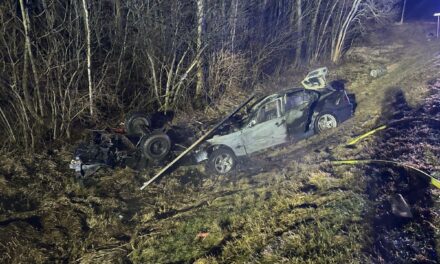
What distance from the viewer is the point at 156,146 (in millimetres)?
10617

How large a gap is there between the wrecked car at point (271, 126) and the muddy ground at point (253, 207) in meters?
0.41

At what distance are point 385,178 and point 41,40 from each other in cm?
1097

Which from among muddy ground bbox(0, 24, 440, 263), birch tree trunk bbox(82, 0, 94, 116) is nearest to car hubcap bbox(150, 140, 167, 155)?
muddy ground bbox(0, 24, 440, 263)

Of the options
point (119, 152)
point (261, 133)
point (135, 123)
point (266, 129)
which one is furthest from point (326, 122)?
point (119, 152)

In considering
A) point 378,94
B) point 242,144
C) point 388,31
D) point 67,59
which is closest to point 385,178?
point 242,144

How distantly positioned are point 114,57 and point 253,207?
872 cm

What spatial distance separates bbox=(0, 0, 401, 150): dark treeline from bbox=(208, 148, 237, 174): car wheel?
15.9ft

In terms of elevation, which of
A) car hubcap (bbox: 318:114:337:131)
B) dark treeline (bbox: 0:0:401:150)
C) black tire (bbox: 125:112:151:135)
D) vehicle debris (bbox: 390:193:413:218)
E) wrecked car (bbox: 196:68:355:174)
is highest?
dark treeline (bbox: 0:0:401:150)

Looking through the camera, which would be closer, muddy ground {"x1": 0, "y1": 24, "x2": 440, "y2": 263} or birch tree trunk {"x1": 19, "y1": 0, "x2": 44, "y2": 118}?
muddy ground {"x1": 0, "y1": 24, "x2": 440, "y2": 263}

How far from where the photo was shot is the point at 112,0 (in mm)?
13875

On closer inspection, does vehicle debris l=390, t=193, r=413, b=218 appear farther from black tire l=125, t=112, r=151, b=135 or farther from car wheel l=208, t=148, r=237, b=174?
black tire l=125, t=112, r=151, b=135

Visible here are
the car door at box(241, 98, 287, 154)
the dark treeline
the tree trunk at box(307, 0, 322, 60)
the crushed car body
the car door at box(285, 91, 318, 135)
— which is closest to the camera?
the crushed car body

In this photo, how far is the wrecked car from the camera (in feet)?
34.9

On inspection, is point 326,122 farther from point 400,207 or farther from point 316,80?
point 400,207
